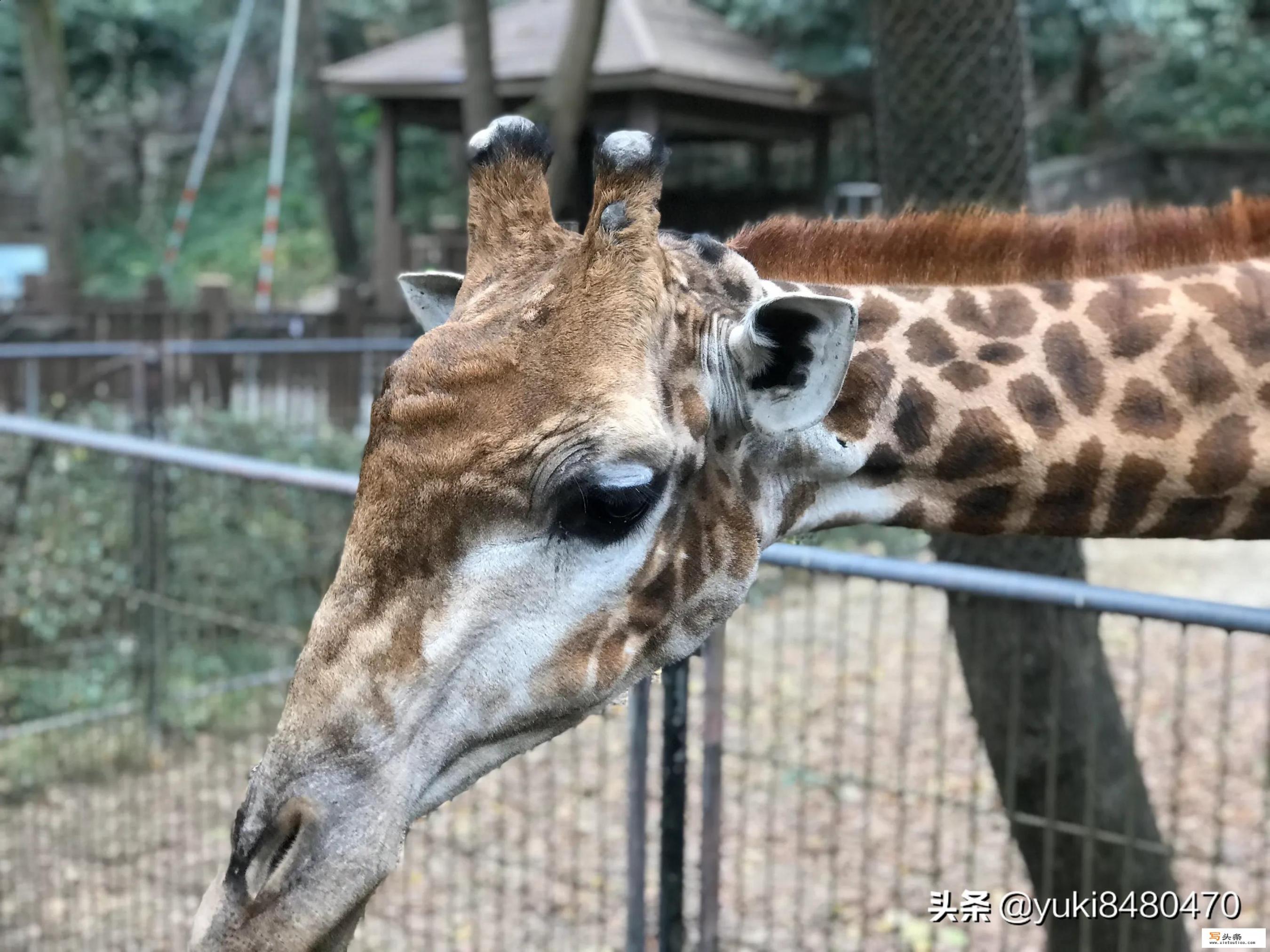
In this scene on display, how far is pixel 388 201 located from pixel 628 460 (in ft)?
41.7

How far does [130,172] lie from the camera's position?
96.7 feet

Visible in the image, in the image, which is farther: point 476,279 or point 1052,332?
point 1052,332

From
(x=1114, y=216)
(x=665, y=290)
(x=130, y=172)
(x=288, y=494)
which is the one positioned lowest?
(x=288, y=494)

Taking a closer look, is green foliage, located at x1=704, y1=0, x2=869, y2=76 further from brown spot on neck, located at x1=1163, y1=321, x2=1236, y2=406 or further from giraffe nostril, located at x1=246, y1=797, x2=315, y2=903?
giraffe nostril, located at x1=246, y1=797, x2=315, y2=903

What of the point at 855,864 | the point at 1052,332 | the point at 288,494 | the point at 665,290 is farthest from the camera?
the point at 288,494

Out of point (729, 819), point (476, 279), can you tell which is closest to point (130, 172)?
point (729, 819)

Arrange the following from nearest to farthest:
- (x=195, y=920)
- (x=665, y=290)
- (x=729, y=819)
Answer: (x=195, y=920), (x=665, y=290), (x=729, y=819)

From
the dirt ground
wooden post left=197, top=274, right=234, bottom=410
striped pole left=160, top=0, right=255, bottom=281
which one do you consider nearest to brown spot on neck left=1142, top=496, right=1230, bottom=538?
the dirt ground

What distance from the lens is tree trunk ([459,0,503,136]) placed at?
609 cm

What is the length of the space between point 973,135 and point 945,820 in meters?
3.17

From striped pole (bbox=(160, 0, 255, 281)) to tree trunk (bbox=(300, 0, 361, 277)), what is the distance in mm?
1481

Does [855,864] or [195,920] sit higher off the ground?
[195,920]

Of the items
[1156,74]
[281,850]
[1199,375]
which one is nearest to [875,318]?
[1199,375]

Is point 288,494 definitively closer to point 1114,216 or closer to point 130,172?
point 1114,216
